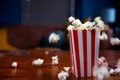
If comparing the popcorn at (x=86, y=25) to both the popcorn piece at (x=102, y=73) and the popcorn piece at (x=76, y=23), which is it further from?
the popcorn piece at (x=102, y=73)

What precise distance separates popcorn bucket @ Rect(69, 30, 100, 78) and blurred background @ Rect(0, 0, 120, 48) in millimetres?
3872

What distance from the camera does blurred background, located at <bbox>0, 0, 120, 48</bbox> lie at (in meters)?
4.70

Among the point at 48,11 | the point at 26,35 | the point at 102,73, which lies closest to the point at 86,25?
the point at 102,73

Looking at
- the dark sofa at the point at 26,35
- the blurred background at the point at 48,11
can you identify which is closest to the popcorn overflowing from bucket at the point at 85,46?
the dark sofa at the point at 26,35

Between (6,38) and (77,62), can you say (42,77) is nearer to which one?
(77,62)

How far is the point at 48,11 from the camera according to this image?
4848 millimetres

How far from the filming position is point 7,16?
4.71 meters

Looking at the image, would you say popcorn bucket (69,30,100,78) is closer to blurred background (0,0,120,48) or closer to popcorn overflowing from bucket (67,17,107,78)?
popcorn overflowing from bucket (67,17,107,78)

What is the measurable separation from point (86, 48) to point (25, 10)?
4188 millimetres

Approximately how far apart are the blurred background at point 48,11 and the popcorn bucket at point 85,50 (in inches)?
152

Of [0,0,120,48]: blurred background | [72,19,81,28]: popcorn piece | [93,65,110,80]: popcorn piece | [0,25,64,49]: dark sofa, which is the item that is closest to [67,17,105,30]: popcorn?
[72,19,81,28]: popcorn piece

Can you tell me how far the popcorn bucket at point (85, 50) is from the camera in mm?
722

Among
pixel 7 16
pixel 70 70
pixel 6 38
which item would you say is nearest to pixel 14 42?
pixel 6 38

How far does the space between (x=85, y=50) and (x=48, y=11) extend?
13.7ft
